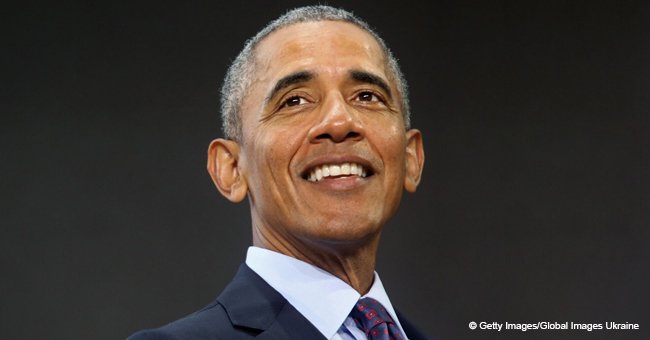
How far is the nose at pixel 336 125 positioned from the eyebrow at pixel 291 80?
60 millimetres

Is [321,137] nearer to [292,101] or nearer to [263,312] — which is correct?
[292,101]

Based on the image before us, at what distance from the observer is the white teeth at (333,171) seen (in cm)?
142

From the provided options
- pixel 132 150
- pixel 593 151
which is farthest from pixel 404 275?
pixel 132 150

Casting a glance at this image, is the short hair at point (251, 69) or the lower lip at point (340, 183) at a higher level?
the short hair at point (251, 69)

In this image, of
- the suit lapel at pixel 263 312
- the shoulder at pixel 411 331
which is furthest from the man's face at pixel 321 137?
the shoulder at pixel 411 331

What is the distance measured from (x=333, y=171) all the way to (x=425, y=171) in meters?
1.27

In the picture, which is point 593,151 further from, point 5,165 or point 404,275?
point 5,165

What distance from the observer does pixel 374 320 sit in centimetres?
148

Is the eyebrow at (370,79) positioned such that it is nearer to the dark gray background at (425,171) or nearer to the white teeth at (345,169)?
the white teeth at (345,169)

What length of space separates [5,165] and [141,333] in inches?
50.2

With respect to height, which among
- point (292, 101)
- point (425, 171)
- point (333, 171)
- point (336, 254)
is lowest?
point (336, 254)

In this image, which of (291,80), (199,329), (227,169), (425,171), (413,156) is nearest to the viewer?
(199,329)

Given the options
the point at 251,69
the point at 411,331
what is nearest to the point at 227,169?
the point at 251,69

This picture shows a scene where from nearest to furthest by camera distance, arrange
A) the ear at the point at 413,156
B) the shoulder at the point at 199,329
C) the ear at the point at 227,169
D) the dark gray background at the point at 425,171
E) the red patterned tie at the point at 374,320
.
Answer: the shoulder at the point at 199,329
the red patterned tie at the point at 374,320
the ear at the point at 227,169
the ear at the point at 413,156
the dark gray background at the point at 425,171
